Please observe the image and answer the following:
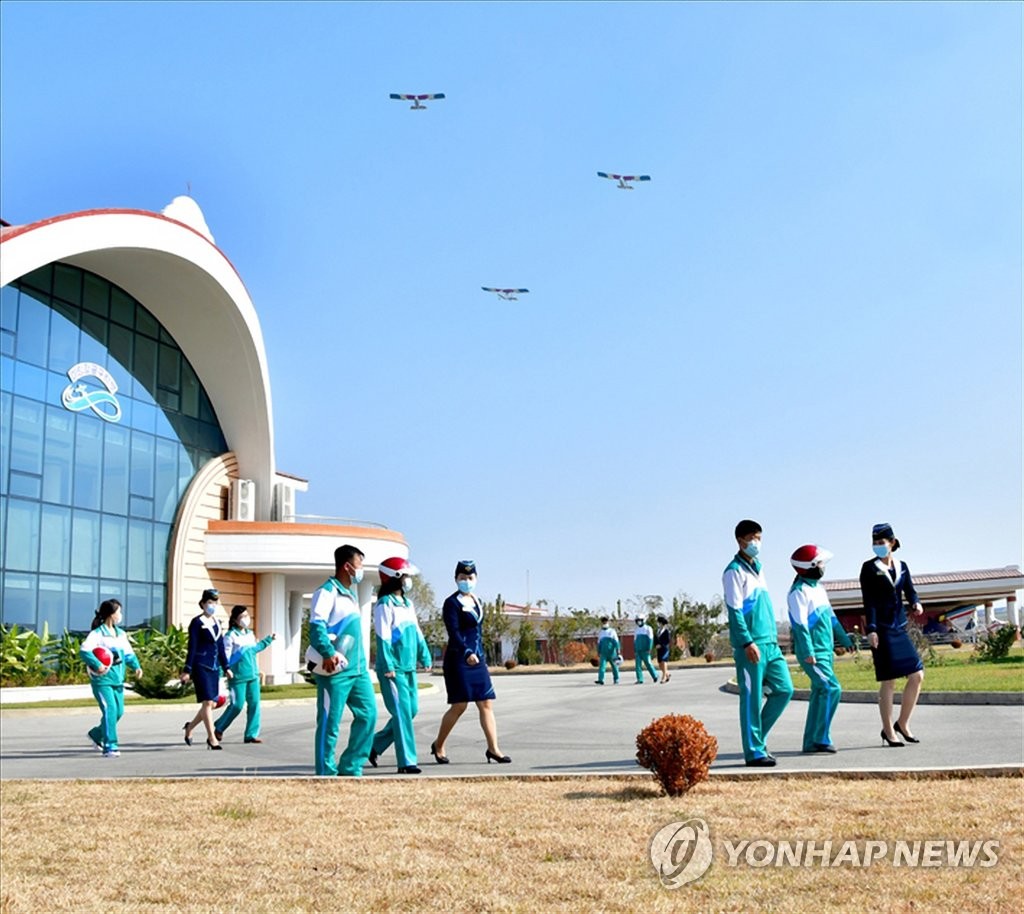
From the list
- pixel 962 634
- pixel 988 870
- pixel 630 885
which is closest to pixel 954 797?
pixel 988 870

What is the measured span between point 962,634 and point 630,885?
54.0 meters

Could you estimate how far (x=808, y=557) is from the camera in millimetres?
10211

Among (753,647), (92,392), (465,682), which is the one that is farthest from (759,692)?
(92,392)

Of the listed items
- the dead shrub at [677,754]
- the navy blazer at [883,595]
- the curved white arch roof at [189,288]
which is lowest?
the dead shrub at [677,754]

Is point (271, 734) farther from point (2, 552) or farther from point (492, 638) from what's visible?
point (492, 638)

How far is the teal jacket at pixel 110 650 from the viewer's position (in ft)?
41.2

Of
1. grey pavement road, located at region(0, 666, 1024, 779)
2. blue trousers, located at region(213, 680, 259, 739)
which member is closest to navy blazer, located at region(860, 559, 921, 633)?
grey pavement road, located at region(0, 666, 1024, 779)

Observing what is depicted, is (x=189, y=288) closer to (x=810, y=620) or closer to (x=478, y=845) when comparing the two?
(x=810, y=620)

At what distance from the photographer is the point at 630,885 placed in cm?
512

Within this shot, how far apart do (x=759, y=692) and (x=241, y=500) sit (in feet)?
97.3

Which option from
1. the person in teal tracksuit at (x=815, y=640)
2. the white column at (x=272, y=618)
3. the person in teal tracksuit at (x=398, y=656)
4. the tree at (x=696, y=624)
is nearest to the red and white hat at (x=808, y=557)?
the person in teal tracksuit at (x=815, y=640)

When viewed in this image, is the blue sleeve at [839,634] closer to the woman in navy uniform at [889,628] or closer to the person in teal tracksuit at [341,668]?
the woman in navy uniform at [889,628]

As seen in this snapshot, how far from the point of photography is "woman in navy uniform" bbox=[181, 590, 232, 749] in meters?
13.2

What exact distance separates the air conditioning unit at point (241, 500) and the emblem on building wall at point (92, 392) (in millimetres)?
5531
